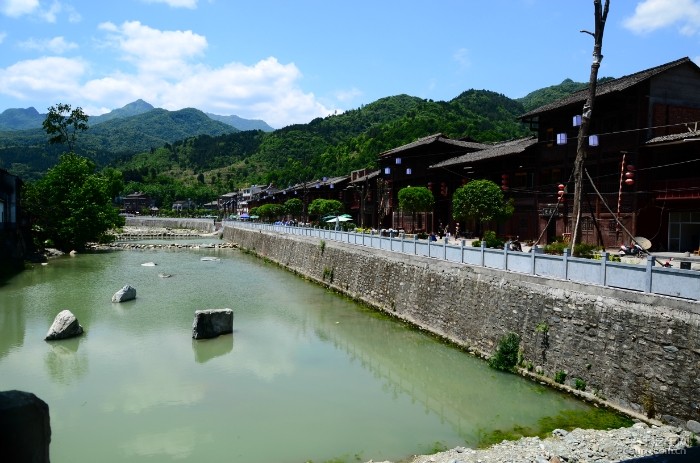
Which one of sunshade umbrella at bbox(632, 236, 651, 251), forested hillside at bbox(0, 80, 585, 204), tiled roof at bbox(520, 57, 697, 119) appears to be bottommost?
sunshade umbrella at bbox(632, 236, 651, 251)

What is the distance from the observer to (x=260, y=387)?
52.1 feet

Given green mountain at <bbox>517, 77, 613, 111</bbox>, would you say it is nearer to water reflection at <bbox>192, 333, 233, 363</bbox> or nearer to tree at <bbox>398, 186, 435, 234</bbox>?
tree at <bbox>398, 186, 435, 234</bbox>

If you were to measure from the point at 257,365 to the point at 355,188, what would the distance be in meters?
57.7

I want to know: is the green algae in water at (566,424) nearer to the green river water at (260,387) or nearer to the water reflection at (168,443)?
the green river water at (260,387)

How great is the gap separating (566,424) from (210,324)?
1495 centimetres

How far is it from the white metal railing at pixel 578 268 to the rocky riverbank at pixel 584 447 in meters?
3.13

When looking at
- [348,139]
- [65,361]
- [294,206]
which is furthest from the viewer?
[348,139]

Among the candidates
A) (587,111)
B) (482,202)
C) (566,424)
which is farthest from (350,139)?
(566,424)

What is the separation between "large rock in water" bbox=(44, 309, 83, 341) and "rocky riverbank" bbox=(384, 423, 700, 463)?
56.3 ft

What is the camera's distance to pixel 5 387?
15453mm

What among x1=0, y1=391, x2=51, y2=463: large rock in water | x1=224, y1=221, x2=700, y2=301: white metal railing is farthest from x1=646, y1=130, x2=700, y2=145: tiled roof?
x1=0, y1=391, x2=51, y2=463: large rock in water

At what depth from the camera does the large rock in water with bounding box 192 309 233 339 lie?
71.2 feet

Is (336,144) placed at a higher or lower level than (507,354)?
higher

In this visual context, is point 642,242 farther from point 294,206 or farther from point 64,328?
point 294,206
